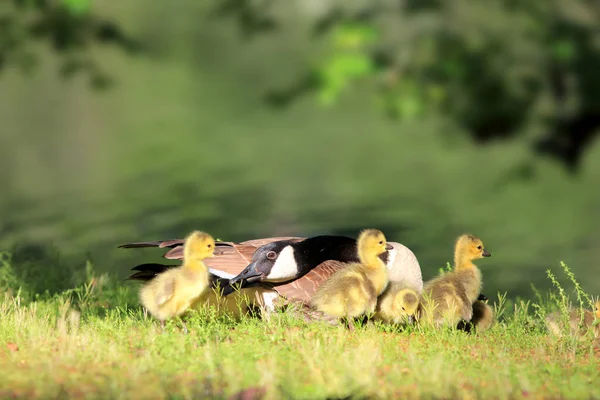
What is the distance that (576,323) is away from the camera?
7.18m

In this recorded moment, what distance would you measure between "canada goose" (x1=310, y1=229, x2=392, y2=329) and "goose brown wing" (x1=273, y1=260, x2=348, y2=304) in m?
0.44

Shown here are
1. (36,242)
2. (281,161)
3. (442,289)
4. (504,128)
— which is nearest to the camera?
(442,289)

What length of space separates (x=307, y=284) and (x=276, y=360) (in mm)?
2099

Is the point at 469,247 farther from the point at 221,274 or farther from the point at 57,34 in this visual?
the point at 57,34

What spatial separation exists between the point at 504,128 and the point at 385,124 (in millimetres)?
22793

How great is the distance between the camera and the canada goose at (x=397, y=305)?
23.6 feet

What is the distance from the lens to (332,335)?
664 cm

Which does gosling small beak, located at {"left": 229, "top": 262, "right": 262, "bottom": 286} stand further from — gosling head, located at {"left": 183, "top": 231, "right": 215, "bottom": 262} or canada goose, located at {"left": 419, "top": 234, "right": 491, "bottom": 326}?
canada goose, located at {"left": 419, "top": 234, "right": 491, "bottom": 326}

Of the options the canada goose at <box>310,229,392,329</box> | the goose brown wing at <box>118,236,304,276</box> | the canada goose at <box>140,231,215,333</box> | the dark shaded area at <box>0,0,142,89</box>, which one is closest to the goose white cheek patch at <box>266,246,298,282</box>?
the goose brown wing at <box>118,236,304,276</box>

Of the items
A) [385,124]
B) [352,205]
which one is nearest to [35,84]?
→ [385,124]

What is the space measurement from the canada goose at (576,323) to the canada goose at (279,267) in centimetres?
135

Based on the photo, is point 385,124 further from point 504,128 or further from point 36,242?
point 36,242

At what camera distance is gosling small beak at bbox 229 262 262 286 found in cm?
759

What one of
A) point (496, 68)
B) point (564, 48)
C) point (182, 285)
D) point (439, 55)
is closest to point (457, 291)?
point (182, 285)
